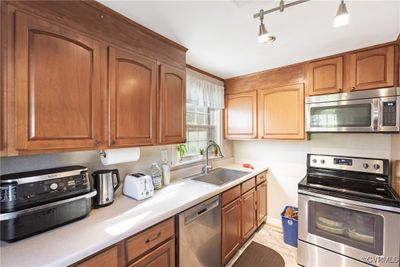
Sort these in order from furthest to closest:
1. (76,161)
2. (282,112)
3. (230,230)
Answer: (282,112) → (230,230) → (76,161)

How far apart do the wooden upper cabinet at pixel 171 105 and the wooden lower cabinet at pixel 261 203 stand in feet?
4.64

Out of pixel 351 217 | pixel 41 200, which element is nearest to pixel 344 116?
pixel 351 217

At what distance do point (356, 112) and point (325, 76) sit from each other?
50 cm

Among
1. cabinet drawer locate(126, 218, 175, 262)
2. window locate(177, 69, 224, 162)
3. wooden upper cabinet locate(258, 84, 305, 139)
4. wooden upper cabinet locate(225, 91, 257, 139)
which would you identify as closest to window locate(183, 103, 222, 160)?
window locate(177, 69, 224, 162)

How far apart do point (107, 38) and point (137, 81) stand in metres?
0.33

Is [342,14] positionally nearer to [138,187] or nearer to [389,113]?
[389,113]

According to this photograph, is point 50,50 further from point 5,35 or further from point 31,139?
point 31,139

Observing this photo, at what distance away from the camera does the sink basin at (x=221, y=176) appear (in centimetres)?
234

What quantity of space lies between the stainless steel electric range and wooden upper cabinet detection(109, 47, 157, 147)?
171cm

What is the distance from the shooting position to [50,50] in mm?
1000

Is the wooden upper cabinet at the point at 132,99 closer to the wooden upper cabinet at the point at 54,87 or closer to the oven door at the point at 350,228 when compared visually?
the wooden upper cabinet at the point at 54,87

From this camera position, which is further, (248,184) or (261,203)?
(261,203)

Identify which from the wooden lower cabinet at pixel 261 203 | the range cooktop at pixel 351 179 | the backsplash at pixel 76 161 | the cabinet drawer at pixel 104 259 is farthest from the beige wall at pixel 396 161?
the cabinet drawer at pixel 104 259

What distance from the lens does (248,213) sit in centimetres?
230
